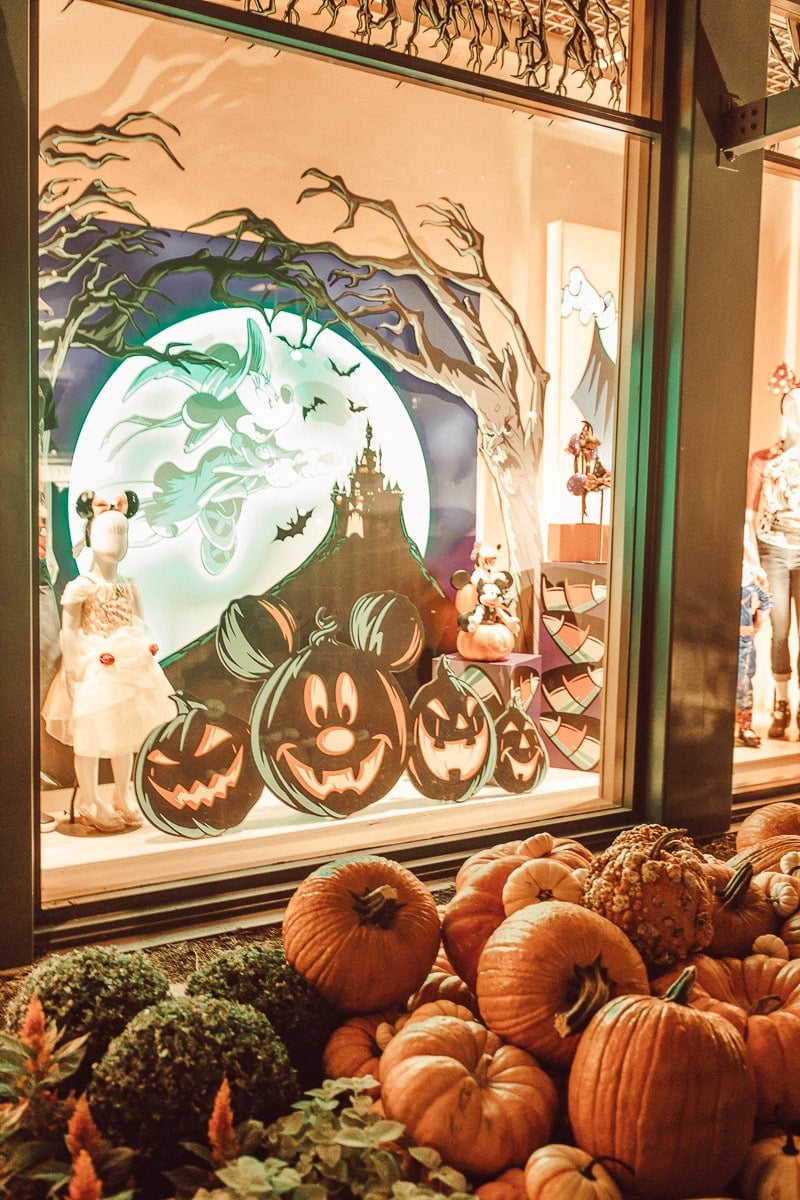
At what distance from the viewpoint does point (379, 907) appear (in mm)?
2182

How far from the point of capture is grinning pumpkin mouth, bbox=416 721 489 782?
4371 millimetres

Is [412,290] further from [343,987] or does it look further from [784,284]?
[343,987]

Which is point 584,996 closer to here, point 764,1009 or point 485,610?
point 764,1009

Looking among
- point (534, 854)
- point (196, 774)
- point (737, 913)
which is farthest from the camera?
point (196, 774)

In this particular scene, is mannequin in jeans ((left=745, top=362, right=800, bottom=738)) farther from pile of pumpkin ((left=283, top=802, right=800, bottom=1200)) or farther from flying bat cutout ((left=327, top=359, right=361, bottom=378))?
pile of pumpkin ((left=283, top=802, right=800, bottom=1200))

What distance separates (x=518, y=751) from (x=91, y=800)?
6.03 ft

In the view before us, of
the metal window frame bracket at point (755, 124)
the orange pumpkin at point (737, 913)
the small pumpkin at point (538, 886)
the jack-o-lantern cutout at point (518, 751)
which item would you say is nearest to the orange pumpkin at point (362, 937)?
the small pumpkin at point (538, 886)

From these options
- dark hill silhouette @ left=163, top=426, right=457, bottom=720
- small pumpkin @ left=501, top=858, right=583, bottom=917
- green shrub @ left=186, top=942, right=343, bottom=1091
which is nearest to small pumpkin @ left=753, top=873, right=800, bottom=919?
small pumpkin @ left=501, top=858, right=583, bottom=917

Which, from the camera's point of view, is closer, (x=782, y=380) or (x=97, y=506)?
(x=97, y=506)

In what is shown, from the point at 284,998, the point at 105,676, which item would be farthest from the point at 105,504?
the point at 284,998

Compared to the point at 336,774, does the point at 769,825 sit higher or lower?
higher

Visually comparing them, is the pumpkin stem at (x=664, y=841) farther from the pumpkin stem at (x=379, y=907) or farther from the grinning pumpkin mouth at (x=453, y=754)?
the grinning pumpkin mouth at (x=453, y=754)

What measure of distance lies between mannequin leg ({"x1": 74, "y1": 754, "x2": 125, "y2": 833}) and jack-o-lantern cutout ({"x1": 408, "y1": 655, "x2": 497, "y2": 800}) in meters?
1.25

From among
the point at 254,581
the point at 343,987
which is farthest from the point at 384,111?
the point at 343,987
